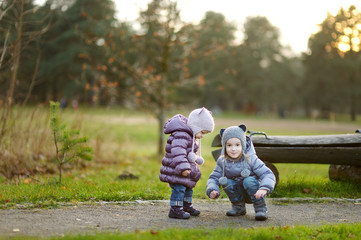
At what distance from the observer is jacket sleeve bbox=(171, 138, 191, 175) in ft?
16.7

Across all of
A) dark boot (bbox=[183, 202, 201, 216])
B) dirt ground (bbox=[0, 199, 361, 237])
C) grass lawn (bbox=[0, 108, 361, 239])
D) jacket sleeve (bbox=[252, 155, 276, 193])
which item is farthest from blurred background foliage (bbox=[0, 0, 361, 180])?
jacket sleeve (bbox=[252, 155, 276, 193])

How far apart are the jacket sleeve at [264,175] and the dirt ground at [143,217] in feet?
1.56

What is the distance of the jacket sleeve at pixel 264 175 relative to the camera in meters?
5.12

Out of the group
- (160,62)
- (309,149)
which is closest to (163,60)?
(160,62)

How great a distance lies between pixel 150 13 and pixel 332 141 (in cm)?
855

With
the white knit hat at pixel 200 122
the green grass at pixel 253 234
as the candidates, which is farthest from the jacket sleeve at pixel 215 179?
the green grass at pixel 253 234

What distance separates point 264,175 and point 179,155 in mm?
1120

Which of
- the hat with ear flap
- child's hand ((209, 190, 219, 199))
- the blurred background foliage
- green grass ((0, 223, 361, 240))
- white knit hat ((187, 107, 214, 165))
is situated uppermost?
the blurred background foliage

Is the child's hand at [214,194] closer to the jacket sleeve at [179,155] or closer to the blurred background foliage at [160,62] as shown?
the jacket sleeve at [179,155]

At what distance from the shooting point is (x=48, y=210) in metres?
5.50

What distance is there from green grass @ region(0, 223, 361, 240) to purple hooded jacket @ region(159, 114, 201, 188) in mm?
817

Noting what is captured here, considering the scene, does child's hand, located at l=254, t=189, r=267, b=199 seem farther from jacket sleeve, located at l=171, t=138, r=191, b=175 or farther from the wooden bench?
the wooden bench

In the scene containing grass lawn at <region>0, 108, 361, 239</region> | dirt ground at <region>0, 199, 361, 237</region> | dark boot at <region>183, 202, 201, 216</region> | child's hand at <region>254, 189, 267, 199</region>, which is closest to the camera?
grass lawn at <region>0, 108, 361, 239</region>

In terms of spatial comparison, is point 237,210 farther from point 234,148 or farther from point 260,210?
point 234,148
